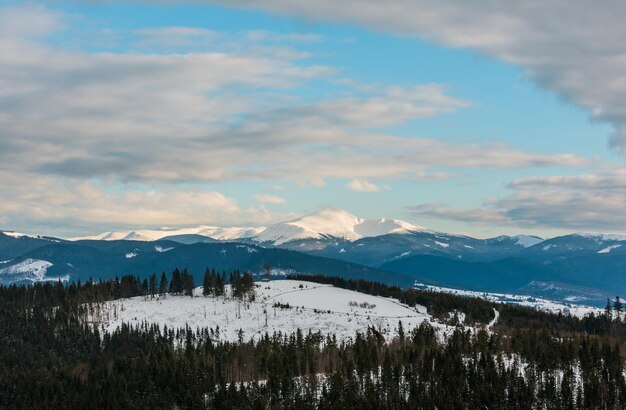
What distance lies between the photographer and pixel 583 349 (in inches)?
7736

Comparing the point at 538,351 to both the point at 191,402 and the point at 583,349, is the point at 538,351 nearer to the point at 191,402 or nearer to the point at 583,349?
the point at 583,349

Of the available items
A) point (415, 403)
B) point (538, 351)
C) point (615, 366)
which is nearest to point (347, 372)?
point (415, 403)

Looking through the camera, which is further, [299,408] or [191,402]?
[191,402]

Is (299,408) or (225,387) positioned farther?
(225,387)

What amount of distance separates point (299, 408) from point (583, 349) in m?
80.2

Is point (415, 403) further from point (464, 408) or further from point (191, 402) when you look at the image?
point (191, 402)

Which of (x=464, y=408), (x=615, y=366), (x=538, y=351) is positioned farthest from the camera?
(x=538, y=351)

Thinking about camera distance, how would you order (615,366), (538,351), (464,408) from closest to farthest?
(464,408), (615,366), (538,351)

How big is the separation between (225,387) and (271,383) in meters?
14.0

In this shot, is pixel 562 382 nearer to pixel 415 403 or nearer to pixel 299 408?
pixel 415 403

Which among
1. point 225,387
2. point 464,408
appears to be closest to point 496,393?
point 464,408

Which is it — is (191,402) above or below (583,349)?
below

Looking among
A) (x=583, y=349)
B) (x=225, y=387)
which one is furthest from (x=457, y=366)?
(x=225, y=387)

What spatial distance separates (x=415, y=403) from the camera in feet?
578
